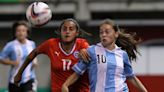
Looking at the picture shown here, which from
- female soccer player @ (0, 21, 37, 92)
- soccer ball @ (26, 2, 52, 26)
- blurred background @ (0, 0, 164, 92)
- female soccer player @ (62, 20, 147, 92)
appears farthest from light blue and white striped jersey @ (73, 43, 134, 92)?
blurred background @ (0, 0, 164, 92)

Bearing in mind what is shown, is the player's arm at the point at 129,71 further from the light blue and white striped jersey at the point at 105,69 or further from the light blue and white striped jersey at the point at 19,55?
the light blue and white striped jersey at the point at 19,55

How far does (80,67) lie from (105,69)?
12.3 inches

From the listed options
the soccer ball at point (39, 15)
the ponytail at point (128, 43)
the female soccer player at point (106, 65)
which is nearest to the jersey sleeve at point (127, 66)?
the female soccer player at point (106, 65)

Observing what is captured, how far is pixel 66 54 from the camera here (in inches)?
318

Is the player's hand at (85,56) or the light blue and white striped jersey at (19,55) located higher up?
the player's hand at (85,56)

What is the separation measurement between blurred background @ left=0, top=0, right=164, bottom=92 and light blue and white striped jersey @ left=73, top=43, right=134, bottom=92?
11.8 m

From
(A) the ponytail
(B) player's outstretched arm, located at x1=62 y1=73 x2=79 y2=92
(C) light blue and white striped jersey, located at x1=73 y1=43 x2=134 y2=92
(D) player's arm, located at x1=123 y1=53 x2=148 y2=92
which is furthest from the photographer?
(A) the ponytail

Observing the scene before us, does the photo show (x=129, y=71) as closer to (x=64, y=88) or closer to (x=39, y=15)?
(x=64, y=88)

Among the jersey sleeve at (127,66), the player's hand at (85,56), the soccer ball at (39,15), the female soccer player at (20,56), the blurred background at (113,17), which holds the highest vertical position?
the soccer ball at (39,15)

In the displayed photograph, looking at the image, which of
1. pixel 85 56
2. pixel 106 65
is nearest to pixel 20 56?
pixel 85 56

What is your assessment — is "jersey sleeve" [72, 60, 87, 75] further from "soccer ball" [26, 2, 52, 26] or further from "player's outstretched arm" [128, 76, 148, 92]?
"soccer ball" [26, 2, 52, 26]

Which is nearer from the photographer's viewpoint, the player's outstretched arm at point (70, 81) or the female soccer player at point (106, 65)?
the female soccer player at point (106, 65)

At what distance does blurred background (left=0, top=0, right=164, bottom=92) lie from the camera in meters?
20.2

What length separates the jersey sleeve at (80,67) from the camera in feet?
24.8
